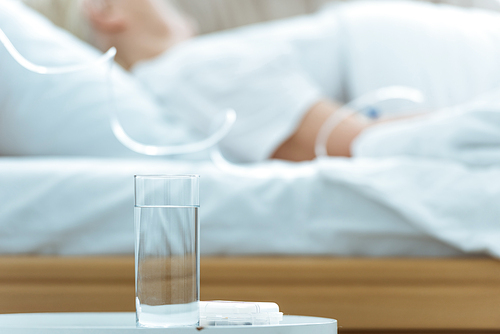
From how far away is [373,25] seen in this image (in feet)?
5.16

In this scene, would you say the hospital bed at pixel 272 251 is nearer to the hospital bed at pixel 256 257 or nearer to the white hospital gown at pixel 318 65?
the hospital bed at pixel 256 257

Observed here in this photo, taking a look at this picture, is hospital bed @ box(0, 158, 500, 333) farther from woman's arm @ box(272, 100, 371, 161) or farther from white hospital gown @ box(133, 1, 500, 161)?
woman's arm @ box(272, 100, 371, 161)

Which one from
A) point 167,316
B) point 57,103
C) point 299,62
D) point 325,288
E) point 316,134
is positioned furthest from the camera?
point 299,62

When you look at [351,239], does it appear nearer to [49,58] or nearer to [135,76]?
[49,58]

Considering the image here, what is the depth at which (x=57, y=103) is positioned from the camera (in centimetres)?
109

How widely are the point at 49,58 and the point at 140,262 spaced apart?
0.78 metres

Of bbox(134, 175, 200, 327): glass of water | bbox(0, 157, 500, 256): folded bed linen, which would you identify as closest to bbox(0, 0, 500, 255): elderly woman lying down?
bbox(0, 157, 500, 256): folded bed linen

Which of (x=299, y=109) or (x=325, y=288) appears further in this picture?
(x=299, y=109)

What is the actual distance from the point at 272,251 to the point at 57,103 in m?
0.58

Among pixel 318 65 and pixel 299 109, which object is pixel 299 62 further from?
pixel 299 109

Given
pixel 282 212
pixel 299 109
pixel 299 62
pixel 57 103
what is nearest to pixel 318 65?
pixel 299 62

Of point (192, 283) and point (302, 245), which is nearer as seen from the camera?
point (192, 283)

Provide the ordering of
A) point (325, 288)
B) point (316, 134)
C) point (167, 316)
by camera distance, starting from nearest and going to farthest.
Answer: point (167, 316), point (325, 288), point (316, 134)

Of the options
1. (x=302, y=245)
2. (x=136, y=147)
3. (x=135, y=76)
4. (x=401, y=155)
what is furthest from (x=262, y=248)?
(x=135, y=76)
